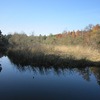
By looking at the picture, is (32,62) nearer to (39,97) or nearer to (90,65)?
(90,65)

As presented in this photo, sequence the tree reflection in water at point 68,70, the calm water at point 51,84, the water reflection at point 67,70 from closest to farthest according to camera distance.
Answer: the calm water at point 51,84 → the water reflection at point 67,70 → the tree reflection in water at point 68,70

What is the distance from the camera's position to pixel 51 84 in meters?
9.60

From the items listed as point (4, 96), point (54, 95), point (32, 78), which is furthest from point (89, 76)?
point (4, 96)

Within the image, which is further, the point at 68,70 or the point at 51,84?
the point at 68,70

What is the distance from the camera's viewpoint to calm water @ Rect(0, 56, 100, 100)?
7902 mm

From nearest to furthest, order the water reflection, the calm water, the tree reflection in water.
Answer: the calm water
the water reflection
the tree reflection in water

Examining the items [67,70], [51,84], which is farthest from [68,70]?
[51,84]

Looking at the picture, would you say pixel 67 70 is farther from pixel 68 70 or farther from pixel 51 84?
pixel 51 84

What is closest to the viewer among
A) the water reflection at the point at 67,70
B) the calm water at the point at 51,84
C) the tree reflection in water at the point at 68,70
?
the calm water at the point at 51,84

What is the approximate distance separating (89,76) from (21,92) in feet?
15.9

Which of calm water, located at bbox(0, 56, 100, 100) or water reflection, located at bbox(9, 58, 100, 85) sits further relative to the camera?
water reflection, located at bbox(9, 58, 100, 85)

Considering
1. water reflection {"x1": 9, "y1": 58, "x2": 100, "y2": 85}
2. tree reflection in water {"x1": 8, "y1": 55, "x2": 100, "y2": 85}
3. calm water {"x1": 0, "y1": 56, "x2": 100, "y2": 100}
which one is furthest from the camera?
tree reflection in water {"x1": 8, "y1": 55, "x2": 100, "y2": 85}

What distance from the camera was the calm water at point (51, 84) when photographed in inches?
311

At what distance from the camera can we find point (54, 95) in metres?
7.99
